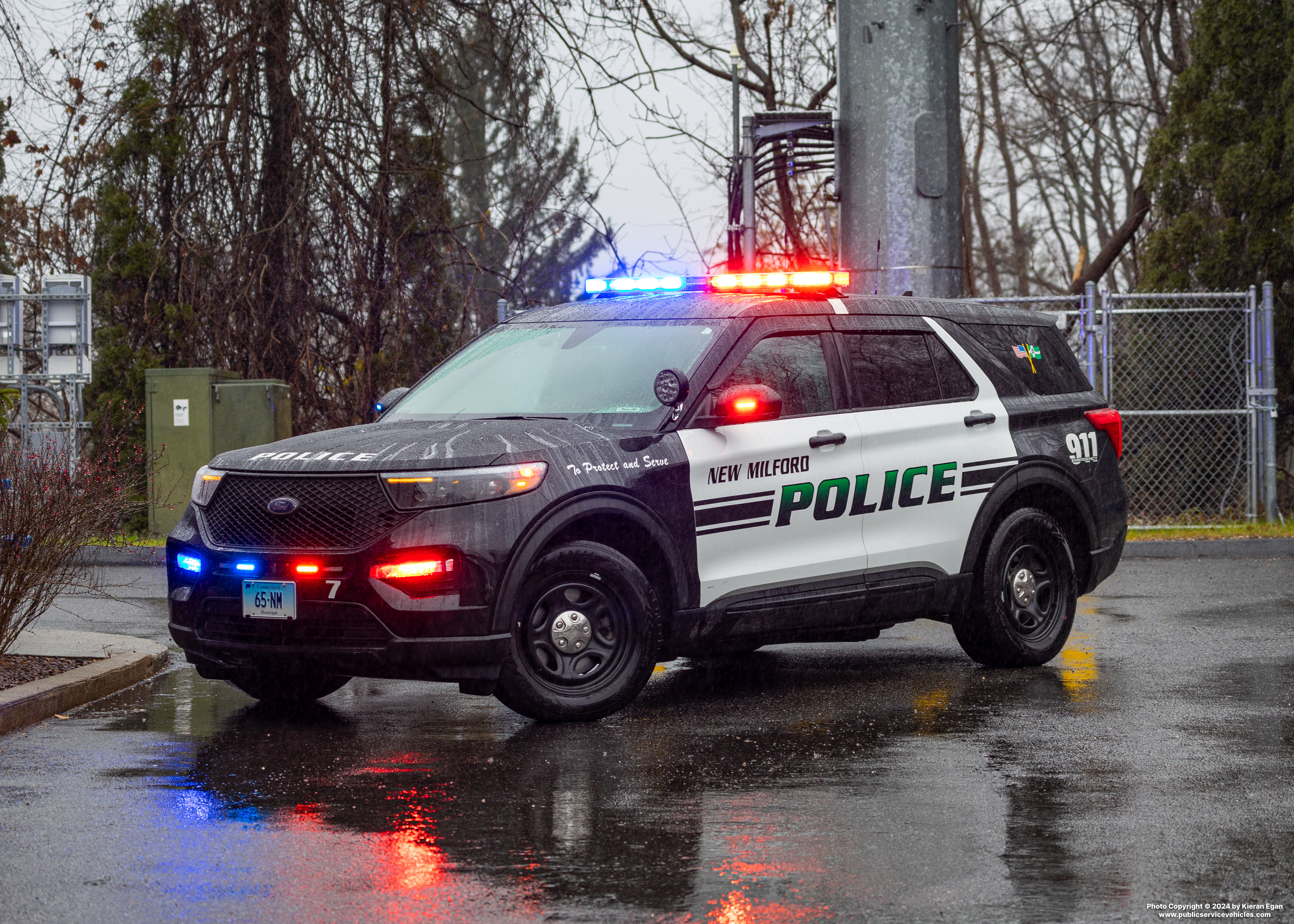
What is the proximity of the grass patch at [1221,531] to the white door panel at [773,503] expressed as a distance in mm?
8711

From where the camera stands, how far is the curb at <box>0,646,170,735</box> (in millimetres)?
7824

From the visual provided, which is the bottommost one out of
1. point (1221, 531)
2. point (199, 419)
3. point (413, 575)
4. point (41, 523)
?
point (1221, 531)

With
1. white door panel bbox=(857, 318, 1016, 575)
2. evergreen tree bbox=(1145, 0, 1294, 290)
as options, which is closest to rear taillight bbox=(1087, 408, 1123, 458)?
white door panel bbox=(857, 318, 1016, 575)

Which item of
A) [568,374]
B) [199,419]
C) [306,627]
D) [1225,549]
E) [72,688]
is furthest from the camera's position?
[199,419]

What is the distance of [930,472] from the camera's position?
904 cm

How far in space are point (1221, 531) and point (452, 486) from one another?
1184 centimetres

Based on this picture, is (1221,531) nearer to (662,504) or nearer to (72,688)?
(662,504)

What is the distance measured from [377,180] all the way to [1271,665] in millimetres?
12247

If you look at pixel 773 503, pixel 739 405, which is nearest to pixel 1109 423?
pixel 773 503

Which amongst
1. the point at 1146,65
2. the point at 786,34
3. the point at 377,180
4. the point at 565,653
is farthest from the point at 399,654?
the point at 1146,65

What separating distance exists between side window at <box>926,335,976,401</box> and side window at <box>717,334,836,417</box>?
2.64ft

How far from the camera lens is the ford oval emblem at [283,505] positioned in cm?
748

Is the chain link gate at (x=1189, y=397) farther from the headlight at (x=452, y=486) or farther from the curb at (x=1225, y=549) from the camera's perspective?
the headlight at (x=452, y=486)

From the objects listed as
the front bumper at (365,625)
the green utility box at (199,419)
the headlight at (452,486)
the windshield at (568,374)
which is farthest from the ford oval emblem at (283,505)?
the green utility box at (199,419)
